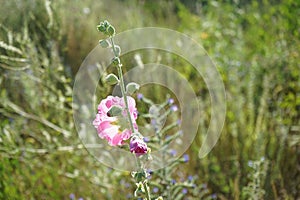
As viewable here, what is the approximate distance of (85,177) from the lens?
2531mm

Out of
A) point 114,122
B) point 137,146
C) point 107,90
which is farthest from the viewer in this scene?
point 107,90

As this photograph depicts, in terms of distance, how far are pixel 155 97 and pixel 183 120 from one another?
253mm

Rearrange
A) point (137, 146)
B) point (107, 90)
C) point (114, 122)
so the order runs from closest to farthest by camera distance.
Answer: point (137, 146) → point (114, 122) → point (107, 90)

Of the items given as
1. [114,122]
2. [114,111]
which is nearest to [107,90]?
[114,122]

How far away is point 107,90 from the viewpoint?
2414 mm

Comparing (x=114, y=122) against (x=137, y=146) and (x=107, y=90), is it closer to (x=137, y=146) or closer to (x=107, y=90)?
(x=137, y=146)

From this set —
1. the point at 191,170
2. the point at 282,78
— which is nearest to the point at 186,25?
the point at 282,78

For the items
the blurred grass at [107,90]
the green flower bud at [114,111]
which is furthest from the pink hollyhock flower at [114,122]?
the blurred grass at [107,90]

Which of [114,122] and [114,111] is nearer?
[114,111]

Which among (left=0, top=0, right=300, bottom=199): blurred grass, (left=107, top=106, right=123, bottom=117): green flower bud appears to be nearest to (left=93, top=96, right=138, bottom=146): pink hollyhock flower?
(left=107, top=106, right=123, bottom=117): green flower bud

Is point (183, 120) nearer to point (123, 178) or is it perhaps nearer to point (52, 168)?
point (123, 178)

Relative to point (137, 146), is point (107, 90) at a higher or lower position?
higher

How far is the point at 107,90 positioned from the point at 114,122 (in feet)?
3.51

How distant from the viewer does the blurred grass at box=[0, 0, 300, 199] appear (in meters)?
2.40
